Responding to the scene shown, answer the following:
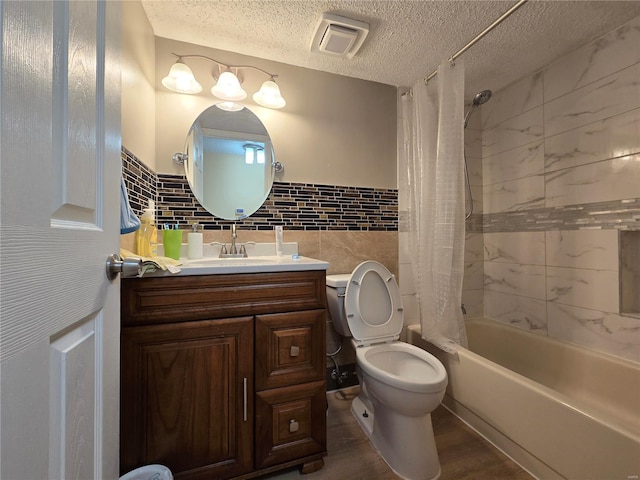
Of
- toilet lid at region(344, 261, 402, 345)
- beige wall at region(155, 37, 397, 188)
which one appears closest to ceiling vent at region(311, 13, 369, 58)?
beige wall at region(155, 37, 397, 188)

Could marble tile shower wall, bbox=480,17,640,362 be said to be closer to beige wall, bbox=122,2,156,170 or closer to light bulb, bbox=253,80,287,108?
light bulb, bbox=253,80,287,108

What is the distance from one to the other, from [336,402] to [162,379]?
3.61 feet

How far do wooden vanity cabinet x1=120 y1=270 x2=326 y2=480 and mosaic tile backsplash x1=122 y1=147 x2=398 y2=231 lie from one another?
1.71 feet

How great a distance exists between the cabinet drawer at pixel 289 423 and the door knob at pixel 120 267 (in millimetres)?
734

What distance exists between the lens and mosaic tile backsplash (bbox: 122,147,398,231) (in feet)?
4.50

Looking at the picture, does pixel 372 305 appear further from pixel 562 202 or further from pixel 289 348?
pixel 562 202

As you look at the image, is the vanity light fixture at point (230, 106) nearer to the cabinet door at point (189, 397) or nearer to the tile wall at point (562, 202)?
the tile wall at point (562, 202)

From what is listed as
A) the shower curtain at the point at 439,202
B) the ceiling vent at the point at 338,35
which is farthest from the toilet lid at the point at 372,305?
the ceiling vent at the point at 338,35

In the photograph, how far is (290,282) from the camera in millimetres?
1123

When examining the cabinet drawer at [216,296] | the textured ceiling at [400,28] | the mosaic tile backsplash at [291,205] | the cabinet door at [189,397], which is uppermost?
the textured ceiling at [400,28]

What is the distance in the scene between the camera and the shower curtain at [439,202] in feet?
4.76

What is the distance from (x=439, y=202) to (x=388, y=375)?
93cm

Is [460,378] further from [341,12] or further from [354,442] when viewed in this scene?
[341,12]

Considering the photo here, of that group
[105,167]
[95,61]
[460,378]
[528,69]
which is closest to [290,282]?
[105,167]
